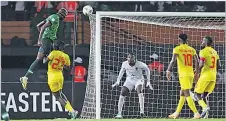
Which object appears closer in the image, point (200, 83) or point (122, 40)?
point (200, 83)

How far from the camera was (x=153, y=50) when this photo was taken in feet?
54.6

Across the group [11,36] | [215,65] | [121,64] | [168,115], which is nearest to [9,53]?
[11,36]

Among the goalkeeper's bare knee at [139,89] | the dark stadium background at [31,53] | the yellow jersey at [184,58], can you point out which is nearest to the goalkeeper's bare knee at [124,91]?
the goalkeeper's bare knee at [139,89]

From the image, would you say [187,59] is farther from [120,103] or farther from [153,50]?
[153,50]

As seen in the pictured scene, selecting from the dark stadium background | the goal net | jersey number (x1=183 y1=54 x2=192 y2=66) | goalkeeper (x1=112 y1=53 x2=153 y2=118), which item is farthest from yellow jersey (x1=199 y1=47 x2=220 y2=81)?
the dark stadium background

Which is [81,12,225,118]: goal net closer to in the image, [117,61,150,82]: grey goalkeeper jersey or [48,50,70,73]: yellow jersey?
[117,61,150,82]: grey goalkeeper jersey

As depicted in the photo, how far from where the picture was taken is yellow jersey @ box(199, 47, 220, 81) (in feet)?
47.0

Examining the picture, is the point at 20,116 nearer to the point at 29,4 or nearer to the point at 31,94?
the point at 31,94

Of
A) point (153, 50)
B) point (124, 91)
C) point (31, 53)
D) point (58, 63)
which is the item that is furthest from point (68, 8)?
point (58, 63)

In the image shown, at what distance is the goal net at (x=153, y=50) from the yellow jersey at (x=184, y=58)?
1723 millimetres

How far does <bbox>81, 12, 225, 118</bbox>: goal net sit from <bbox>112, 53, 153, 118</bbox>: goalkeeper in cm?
34

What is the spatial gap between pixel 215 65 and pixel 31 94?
12.7 feet

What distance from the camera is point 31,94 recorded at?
1698 centimetres

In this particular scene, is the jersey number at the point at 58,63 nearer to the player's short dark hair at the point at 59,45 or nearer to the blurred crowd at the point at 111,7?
the player's short dark hair at the point at 59,45
